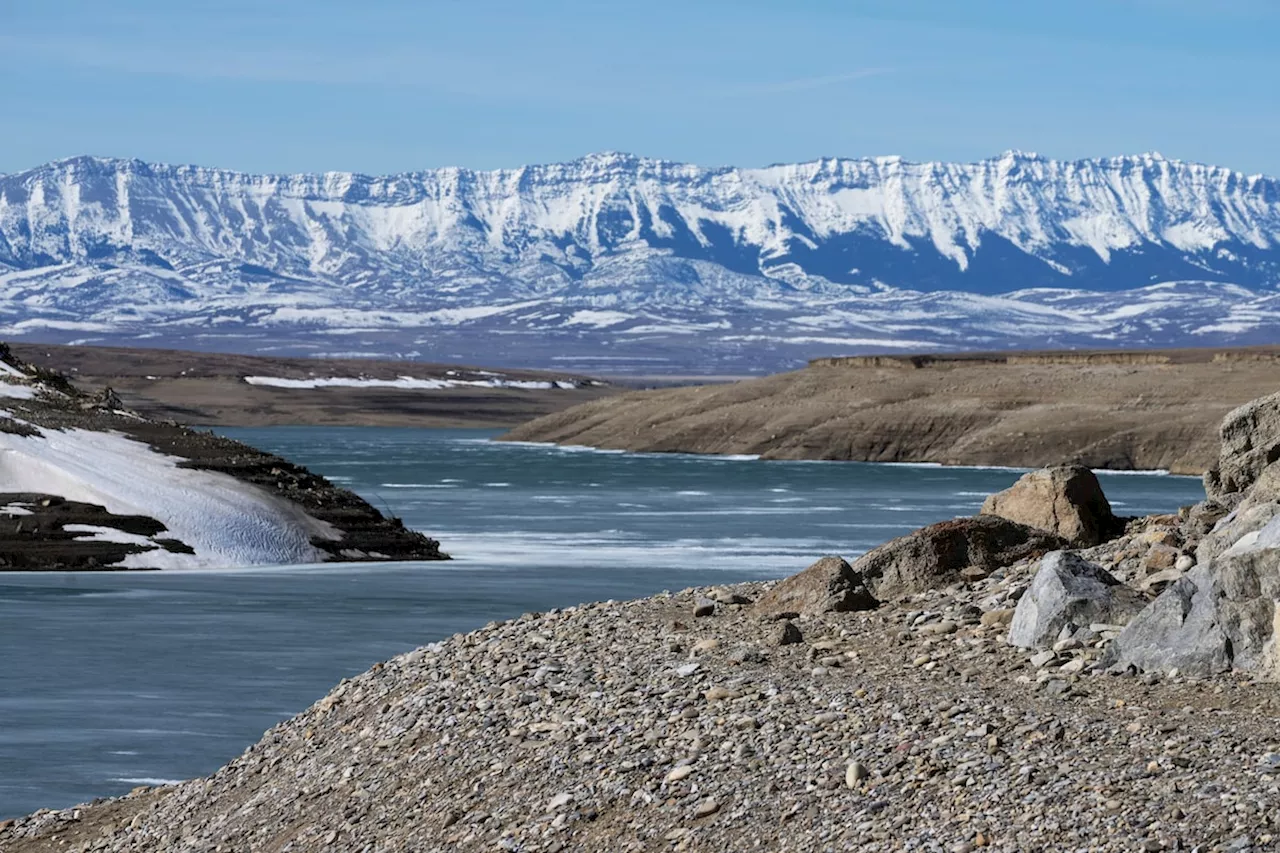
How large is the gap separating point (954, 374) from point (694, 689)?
364ft

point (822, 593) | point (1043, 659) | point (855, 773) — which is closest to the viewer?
point (855, 773)

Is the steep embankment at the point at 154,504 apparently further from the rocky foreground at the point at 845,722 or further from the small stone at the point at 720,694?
the small stone at the point at 720,694

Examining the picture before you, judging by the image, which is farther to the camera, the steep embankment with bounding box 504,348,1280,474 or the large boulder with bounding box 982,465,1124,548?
the steep embankment with bounding box 504,348,1280,474

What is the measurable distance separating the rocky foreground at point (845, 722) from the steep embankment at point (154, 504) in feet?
74.6

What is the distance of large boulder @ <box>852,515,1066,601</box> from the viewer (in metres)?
17.1

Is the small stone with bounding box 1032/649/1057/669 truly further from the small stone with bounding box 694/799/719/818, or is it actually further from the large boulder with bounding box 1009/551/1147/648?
the small stone with bounding box 694/799/719/818

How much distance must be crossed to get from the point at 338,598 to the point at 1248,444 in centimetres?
1928

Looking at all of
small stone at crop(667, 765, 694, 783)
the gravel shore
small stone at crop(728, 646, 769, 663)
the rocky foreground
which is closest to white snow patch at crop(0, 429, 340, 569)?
the rocky foreground

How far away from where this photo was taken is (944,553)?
1739cm

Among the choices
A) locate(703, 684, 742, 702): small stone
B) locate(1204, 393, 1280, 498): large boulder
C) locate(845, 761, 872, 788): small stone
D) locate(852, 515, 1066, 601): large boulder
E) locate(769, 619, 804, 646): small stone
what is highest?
locate(1204, 393, 1280, 498): large boulder

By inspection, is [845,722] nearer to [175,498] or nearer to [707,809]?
[707,809]

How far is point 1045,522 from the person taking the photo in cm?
1942

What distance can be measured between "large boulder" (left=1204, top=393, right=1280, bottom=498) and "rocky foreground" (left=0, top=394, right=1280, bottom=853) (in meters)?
0.02

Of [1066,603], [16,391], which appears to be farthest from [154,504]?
[1066,603]
